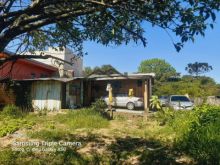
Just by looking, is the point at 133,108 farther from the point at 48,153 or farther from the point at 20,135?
the point at 48,153

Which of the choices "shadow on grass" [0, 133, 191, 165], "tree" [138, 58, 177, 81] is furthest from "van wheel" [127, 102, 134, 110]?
"tree" [138, 58, 177, 81]

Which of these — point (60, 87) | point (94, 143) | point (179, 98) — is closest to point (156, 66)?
point (179, 98)

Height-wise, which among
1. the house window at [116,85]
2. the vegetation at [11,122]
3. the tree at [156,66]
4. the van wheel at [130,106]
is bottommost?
the vegetation at [11,122]

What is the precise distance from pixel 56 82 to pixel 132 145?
16113 millimetres

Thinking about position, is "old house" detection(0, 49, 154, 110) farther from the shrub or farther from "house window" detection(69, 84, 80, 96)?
the shrub

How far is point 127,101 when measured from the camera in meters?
28.1

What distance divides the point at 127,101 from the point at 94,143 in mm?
16317

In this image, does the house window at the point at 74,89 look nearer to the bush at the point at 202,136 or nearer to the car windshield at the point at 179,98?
the car windshield at the point at 179,98

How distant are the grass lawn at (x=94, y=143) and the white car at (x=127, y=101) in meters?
9.85

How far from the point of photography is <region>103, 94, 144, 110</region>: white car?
27630 mm

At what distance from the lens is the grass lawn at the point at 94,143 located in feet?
32.4

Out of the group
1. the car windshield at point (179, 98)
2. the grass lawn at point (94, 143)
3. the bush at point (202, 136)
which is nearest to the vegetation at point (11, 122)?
the grass lawn at point (94, 143)

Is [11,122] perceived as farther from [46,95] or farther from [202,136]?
[46,95]

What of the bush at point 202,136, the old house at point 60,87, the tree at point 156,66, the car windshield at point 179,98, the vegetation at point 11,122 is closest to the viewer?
the bush at point 202,136
